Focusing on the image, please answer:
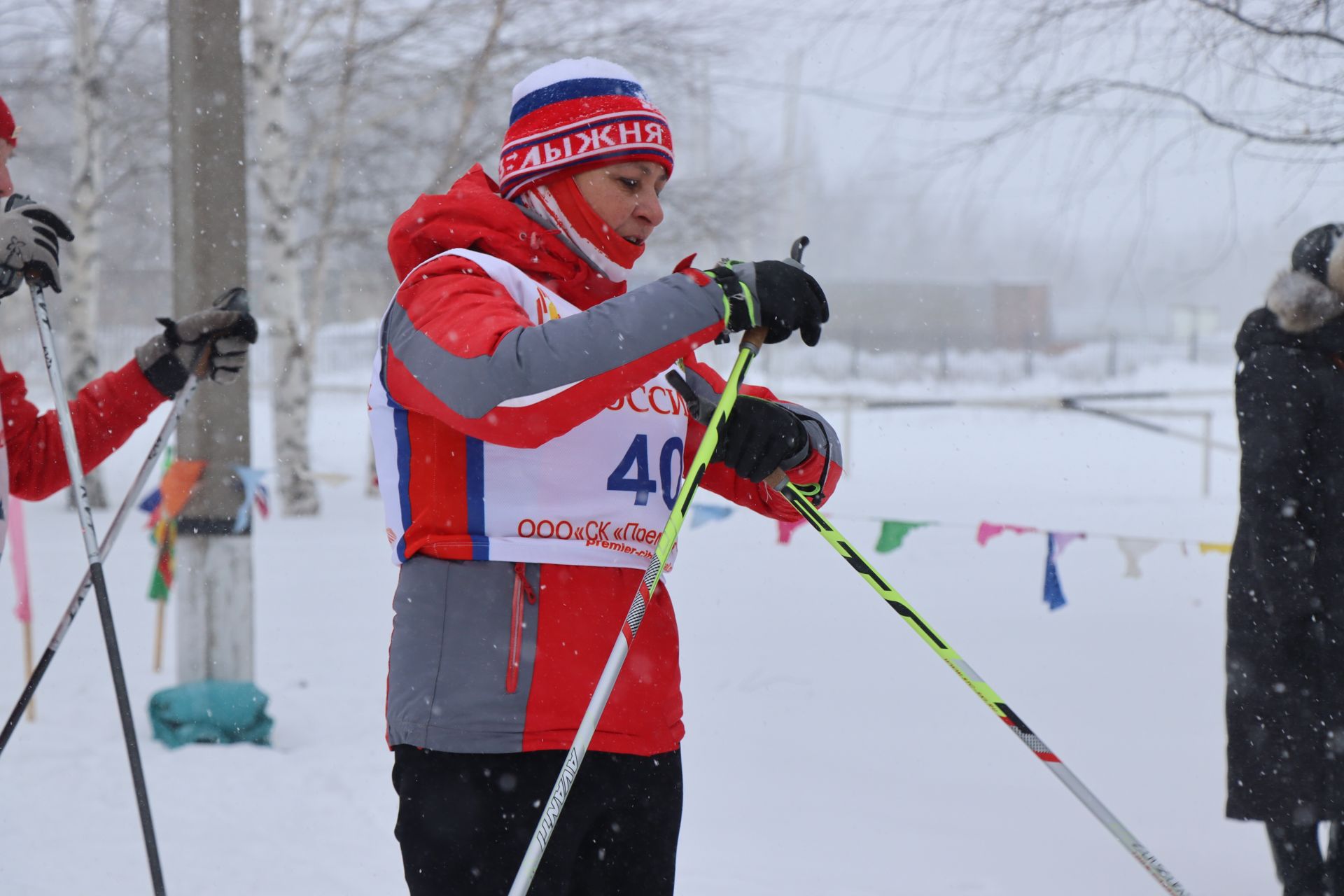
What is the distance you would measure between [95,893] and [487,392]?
8.85 ft

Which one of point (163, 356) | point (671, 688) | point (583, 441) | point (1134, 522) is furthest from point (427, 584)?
point (1134, 522)

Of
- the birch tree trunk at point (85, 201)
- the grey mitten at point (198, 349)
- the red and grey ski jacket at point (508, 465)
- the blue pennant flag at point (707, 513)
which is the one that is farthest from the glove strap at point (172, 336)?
the birch tree trunk at point (85, 201)

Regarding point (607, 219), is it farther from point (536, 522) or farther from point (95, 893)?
point (95, 893)

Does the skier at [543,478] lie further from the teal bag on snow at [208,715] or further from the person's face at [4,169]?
the teal bag on snow at [208,715]

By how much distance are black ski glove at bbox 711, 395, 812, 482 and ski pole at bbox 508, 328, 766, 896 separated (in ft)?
0.09

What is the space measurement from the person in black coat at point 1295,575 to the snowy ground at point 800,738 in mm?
623

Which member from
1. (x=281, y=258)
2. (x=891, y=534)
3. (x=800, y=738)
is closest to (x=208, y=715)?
(x=800, y=738)

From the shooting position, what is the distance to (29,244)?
244cm

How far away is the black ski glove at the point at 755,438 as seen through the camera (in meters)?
1.79

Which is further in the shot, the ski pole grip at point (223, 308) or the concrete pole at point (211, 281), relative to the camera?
the concrete pole at point (211, 281)

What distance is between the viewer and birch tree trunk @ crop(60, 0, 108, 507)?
11.0 m

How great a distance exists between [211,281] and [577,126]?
124 inches

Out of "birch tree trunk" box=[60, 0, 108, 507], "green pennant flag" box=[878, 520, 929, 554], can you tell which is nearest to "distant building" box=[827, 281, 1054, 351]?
"birch tree trunk" box=[60, 0, 108, 507]

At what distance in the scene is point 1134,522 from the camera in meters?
10.6
